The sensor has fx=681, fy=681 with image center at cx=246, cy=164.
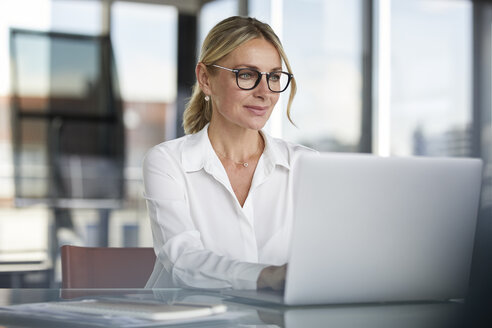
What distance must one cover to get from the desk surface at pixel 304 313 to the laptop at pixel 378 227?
0.07 feet

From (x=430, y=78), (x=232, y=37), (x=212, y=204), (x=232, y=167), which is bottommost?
(x=212, y=204)

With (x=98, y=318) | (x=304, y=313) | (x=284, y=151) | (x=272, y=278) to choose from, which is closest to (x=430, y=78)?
(x=284, y=151)

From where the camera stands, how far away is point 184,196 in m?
1.95

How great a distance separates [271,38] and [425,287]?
1049mm

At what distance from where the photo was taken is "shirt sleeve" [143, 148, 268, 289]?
4.77ft

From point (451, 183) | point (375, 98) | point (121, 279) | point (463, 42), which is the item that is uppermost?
point (463, 42)

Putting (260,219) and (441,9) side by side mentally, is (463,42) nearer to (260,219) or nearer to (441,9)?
(441,9)

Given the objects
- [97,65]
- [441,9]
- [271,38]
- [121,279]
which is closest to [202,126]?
[271,38]

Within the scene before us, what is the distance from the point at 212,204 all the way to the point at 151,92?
3.27 meters

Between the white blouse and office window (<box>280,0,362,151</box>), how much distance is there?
10.4 feet

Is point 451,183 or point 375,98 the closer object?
point 451,183

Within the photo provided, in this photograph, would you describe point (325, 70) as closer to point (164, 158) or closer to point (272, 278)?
point (164, 158)

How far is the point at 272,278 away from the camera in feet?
4.28

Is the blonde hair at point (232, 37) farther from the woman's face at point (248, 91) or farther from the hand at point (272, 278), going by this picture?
the hand at point (272, 278)
